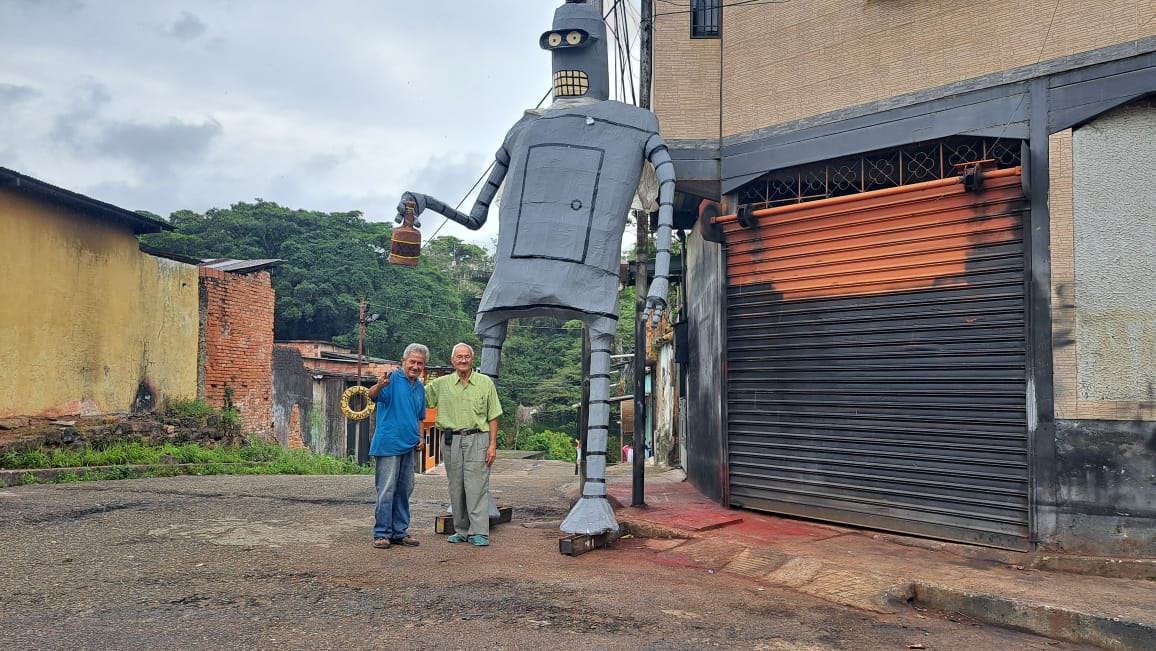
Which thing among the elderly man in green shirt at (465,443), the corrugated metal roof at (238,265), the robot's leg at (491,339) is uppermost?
the corrugated metal roof at (238,265)

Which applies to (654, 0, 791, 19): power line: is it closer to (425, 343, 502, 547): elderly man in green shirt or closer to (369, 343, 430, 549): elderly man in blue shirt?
(425, 343, 502, 547): elderly man in green shirt

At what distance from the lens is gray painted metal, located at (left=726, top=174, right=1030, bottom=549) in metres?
5.84

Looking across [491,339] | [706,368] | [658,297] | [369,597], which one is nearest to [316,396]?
[706,368]

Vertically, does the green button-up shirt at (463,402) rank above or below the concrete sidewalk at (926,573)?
above

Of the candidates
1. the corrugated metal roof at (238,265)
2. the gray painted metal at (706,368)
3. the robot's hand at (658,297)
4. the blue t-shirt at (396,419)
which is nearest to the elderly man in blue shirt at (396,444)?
the blue t-shirt at (396,419)

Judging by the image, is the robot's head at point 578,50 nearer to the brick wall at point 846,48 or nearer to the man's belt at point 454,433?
the brick wall at point 846,48

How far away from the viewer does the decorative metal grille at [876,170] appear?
6.26 metres

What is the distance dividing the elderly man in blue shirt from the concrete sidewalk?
1.79 metres

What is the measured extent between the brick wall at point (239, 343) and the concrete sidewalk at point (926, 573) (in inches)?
412

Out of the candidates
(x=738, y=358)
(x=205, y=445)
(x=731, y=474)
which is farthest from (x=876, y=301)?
(x=205, y=445)

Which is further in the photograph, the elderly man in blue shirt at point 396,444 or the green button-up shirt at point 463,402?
the green button-up shirt at point 463,402

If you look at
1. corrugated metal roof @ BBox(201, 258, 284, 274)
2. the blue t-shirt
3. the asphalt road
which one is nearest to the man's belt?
the blue t-shirt

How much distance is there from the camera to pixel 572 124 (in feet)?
20.9

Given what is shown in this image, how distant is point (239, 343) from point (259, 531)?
34.2 ft
